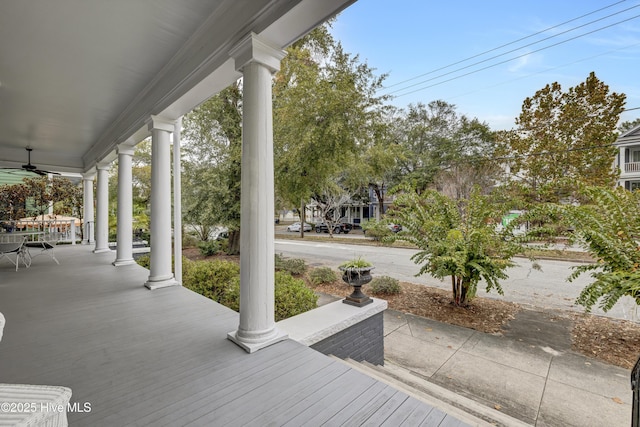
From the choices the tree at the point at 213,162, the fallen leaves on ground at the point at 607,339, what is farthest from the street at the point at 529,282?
the tree at the point at 213,162

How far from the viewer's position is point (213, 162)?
32.4 feet

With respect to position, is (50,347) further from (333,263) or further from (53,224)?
(53,224)

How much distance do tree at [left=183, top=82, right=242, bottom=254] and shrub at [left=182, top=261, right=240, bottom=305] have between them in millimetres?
4716

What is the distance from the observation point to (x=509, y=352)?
358 centimetres

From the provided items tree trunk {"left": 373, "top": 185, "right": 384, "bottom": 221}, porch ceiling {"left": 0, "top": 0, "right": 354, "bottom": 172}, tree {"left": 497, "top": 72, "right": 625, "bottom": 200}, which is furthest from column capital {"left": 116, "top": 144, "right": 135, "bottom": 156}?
tree trunk {"left": 373, "top": 185, "right": 384, "bottom": 221}

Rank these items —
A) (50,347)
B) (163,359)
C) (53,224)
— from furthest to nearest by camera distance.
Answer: (53,224)
(50,347)
(163,359)

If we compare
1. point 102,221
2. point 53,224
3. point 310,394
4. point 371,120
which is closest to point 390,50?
point 371,120

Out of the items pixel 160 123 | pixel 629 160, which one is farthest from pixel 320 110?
pixel 629 160

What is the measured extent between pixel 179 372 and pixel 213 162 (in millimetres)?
8955

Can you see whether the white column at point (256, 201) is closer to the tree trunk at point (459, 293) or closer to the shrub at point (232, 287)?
the shrub at point (232, 287)

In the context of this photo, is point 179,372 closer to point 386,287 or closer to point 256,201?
point 256,201

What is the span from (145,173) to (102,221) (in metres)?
7.30

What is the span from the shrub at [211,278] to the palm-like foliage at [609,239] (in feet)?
16.1

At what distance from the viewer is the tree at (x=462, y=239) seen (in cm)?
448
